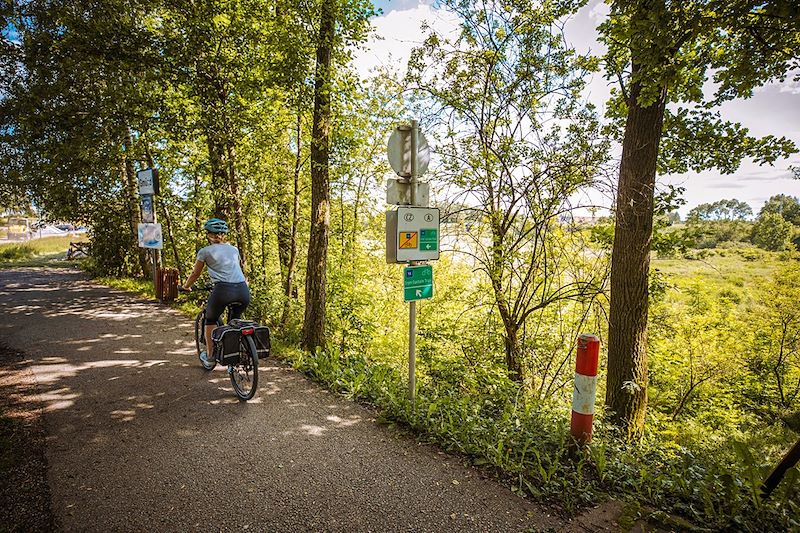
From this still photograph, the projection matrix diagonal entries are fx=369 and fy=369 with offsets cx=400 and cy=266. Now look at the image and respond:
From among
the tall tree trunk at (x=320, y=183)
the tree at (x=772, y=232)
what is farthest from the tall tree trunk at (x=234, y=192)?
the tree at (x=772, y=232)

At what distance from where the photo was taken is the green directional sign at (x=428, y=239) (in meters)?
4.35

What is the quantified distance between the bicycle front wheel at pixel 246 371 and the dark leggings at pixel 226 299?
1.65ft

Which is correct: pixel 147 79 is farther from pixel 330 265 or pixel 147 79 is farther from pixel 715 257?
pixel 715 257

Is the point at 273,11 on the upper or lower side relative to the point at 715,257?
upper

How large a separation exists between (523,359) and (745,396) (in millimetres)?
12728

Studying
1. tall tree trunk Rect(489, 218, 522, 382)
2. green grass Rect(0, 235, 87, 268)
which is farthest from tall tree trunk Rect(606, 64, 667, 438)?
green grass Rect(0, 235, 87, 268)

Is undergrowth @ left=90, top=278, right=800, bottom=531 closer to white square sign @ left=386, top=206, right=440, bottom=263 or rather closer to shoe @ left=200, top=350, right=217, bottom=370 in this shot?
shoe @ left=200, top=350, right=217, bottom=370

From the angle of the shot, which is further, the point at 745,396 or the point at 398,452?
the point at 745,396

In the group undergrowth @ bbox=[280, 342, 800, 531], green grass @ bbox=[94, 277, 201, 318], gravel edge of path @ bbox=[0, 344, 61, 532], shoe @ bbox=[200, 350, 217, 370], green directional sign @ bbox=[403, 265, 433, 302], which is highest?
green directional sign @ bbox=[403, 265, 433, 302]

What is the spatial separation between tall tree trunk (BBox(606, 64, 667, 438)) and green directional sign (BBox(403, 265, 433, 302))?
275 centimetres

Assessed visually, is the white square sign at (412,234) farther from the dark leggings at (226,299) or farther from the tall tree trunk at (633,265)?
the tall tree trunk at (633,265)

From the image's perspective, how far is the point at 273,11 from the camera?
334 inches

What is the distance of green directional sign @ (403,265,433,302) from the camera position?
432 cm

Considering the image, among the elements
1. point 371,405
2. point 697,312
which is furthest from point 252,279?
point 697,312
